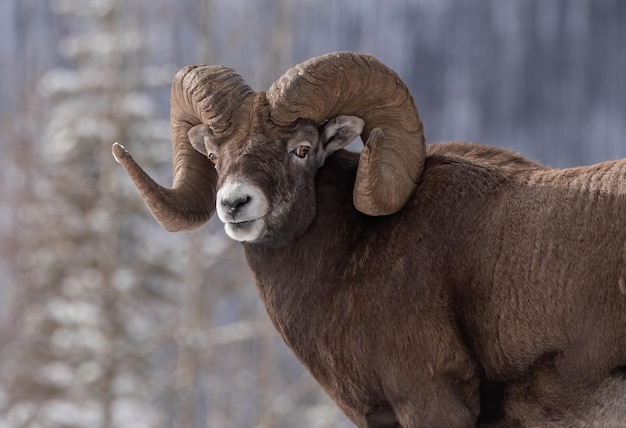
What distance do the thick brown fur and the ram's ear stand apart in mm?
553

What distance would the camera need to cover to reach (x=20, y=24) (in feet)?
189

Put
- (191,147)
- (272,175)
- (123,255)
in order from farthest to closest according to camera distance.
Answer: (123,255), (191,147), (272,175)

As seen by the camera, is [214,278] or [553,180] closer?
[553,180]

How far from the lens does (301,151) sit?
7219 mm

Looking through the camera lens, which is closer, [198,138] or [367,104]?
[367,104]

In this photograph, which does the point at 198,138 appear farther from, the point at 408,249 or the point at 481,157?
the point at 481,157

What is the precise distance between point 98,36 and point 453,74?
6179 cm

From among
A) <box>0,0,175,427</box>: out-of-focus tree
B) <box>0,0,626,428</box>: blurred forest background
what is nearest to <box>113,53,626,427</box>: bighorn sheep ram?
<box>0,0,626,428</box>: blurred forest background

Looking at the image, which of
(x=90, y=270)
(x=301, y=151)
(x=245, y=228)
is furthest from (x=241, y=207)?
(x=90, y=270)

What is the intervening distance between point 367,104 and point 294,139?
0.62m

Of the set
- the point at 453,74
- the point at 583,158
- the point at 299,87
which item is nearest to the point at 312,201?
the point at 299,87

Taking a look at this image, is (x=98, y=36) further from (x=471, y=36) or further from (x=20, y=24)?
(x=471, y=36)

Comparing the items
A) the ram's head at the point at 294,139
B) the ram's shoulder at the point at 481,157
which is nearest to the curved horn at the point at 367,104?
the ram's head at the point at 294,139

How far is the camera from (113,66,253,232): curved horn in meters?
7.30
